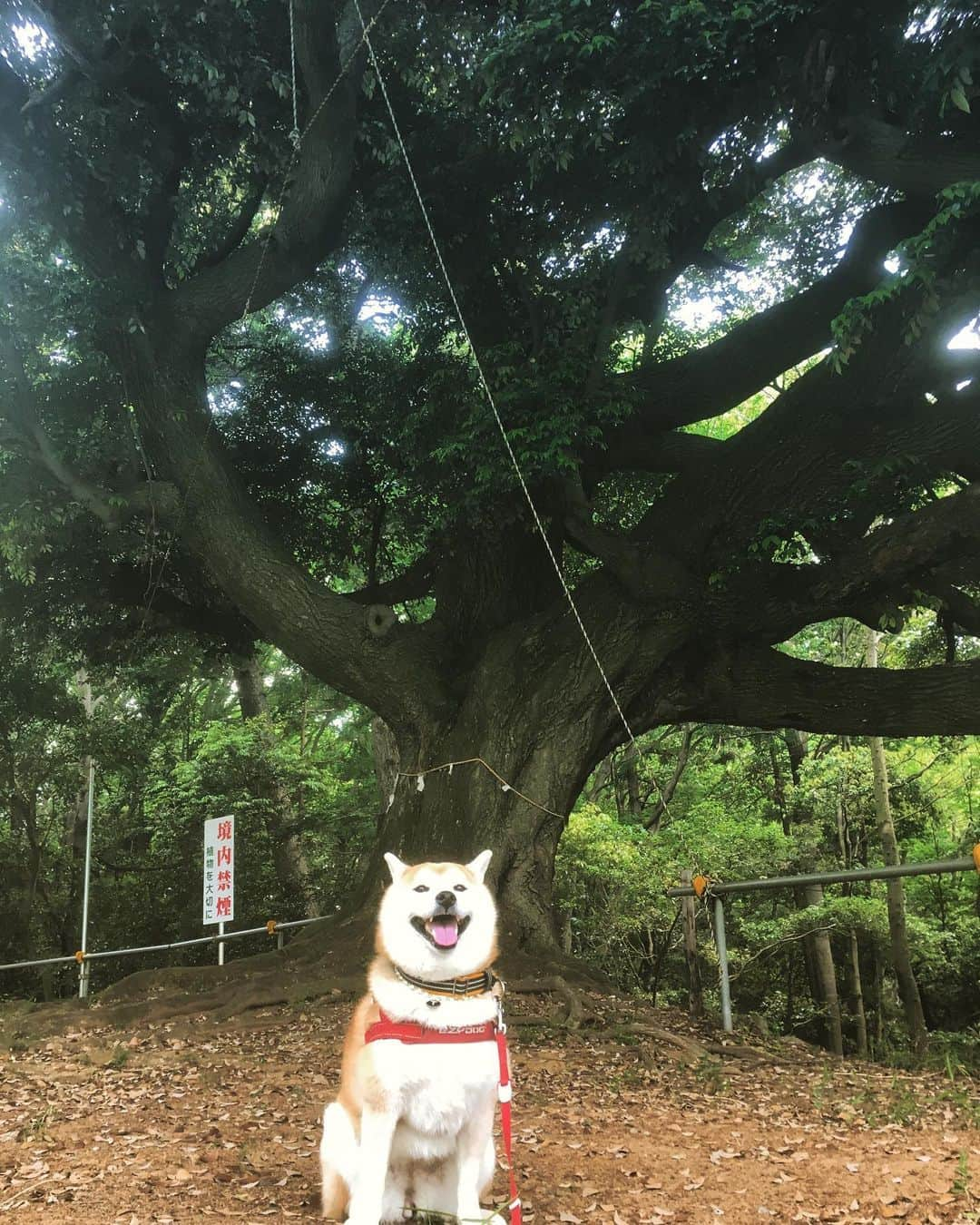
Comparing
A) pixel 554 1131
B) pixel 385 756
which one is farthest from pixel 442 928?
pixel 385 756

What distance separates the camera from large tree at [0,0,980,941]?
6.36m

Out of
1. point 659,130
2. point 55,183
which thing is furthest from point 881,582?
point 55,183

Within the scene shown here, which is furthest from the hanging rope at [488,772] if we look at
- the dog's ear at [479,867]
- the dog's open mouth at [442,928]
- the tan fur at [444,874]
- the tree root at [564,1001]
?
the dog's open mouth at [442,928]

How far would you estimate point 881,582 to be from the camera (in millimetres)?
7352

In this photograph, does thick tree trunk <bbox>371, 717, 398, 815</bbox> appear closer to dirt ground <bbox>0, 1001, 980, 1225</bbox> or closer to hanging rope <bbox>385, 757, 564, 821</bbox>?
hanging rope <bbox>385, 757, 564, 821</bbox>

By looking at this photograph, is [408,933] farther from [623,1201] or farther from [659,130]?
[659,130]

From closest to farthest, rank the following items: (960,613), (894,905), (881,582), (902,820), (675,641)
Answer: (881,582) < (675,641) < (960,613) < (894,905) < (902,820)

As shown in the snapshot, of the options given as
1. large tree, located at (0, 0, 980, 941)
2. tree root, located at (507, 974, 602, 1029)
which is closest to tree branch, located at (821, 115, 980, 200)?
large tree, located at (0, 0, 980, 941)

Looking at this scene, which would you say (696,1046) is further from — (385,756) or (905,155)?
(385,756)

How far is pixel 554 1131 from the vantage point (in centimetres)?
441

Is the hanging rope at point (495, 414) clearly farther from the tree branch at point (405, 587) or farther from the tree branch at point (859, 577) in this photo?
the tree branch at point (405, 587)

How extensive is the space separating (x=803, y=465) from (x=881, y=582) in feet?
3.93

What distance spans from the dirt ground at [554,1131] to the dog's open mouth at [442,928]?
4.18 feet

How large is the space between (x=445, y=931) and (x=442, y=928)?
0.04 ft
